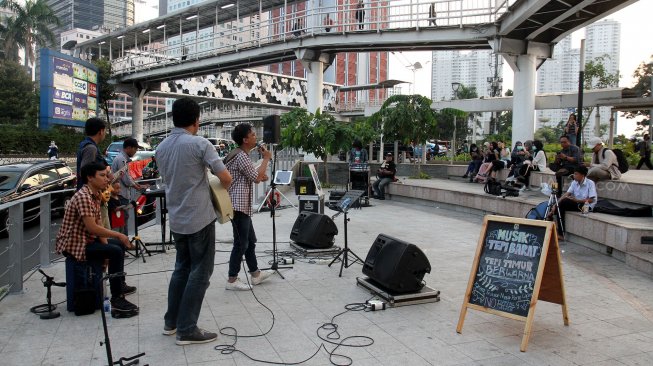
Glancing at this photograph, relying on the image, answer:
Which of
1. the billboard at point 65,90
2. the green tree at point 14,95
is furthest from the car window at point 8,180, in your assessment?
the green tree at point 14,95

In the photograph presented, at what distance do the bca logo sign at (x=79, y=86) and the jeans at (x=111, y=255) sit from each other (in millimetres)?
30418

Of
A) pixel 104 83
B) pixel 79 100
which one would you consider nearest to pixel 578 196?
pixel 79 100

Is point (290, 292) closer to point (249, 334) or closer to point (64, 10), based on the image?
point (249, 334)

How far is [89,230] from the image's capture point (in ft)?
15.9

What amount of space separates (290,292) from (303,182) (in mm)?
6085

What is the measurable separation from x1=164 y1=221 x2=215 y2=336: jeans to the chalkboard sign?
251cm

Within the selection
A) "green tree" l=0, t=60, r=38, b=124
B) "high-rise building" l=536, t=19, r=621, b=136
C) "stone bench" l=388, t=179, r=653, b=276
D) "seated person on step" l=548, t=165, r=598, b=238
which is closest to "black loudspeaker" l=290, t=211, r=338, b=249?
"seated person on step" l=548, t=165, r=598, b=238

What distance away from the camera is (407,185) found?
16516 millimetres

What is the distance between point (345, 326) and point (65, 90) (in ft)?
102

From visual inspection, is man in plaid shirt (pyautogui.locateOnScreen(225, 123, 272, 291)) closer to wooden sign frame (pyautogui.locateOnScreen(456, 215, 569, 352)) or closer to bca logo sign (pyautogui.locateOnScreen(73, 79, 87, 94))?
wooden sign frame (pyautogui.locateOnScreen(456, 215, 569, 352))

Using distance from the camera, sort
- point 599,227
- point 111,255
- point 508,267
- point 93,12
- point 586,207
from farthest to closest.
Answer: point 93,12 → point 586,207 → point 599,227 → point 111,255 → point 508,267

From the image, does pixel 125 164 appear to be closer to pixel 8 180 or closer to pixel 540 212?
pixel 8 180

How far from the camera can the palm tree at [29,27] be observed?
52.3 meters

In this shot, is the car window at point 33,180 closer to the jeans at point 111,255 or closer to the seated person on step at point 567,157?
the jeans at point 111,255
